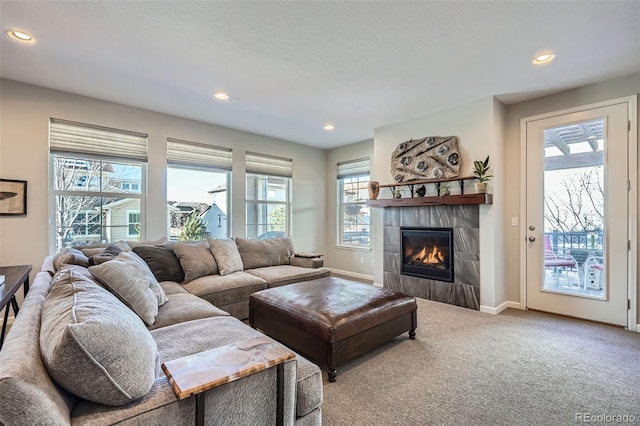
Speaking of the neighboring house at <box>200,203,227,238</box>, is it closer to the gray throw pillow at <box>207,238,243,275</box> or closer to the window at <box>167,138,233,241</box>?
the window at <box>167,138,233,241</box>

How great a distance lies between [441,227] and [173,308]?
11.0 ft

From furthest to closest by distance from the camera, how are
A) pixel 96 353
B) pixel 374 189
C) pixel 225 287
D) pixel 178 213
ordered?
1. pixel 374 189
2. pixel 178 213
3. pixel 225 287
4. pixel 96 353

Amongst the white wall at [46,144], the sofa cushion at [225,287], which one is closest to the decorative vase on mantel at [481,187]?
the sofa cushion at [225,287]

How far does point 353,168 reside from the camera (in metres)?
5.82

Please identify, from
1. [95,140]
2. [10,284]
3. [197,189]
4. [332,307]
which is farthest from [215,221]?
[332,307]

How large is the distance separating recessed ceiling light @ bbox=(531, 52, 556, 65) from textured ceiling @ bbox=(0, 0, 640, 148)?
2.5 inches

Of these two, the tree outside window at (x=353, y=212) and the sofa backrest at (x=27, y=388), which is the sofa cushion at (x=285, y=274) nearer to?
the tree outside window at (x=353, y=212)

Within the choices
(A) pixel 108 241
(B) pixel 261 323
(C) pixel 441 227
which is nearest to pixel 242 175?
(A) pixel 108 241

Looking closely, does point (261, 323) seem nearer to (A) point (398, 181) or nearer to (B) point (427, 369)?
(B) point (427, 369)

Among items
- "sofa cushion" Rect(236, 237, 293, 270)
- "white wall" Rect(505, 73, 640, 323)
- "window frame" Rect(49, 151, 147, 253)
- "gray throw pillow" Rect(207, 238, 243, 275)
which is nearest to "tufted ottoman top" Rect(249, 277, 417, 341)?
"gray throw pillow" Rect(207, 238, 243, 275)

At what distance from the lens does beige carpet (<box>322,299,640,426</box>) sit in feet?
5.71

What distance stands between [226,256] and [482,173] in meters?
3.30

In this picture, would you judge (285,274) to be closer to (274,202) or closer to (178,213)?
(178,213)

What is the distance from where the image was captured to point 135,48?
8.09 ft
